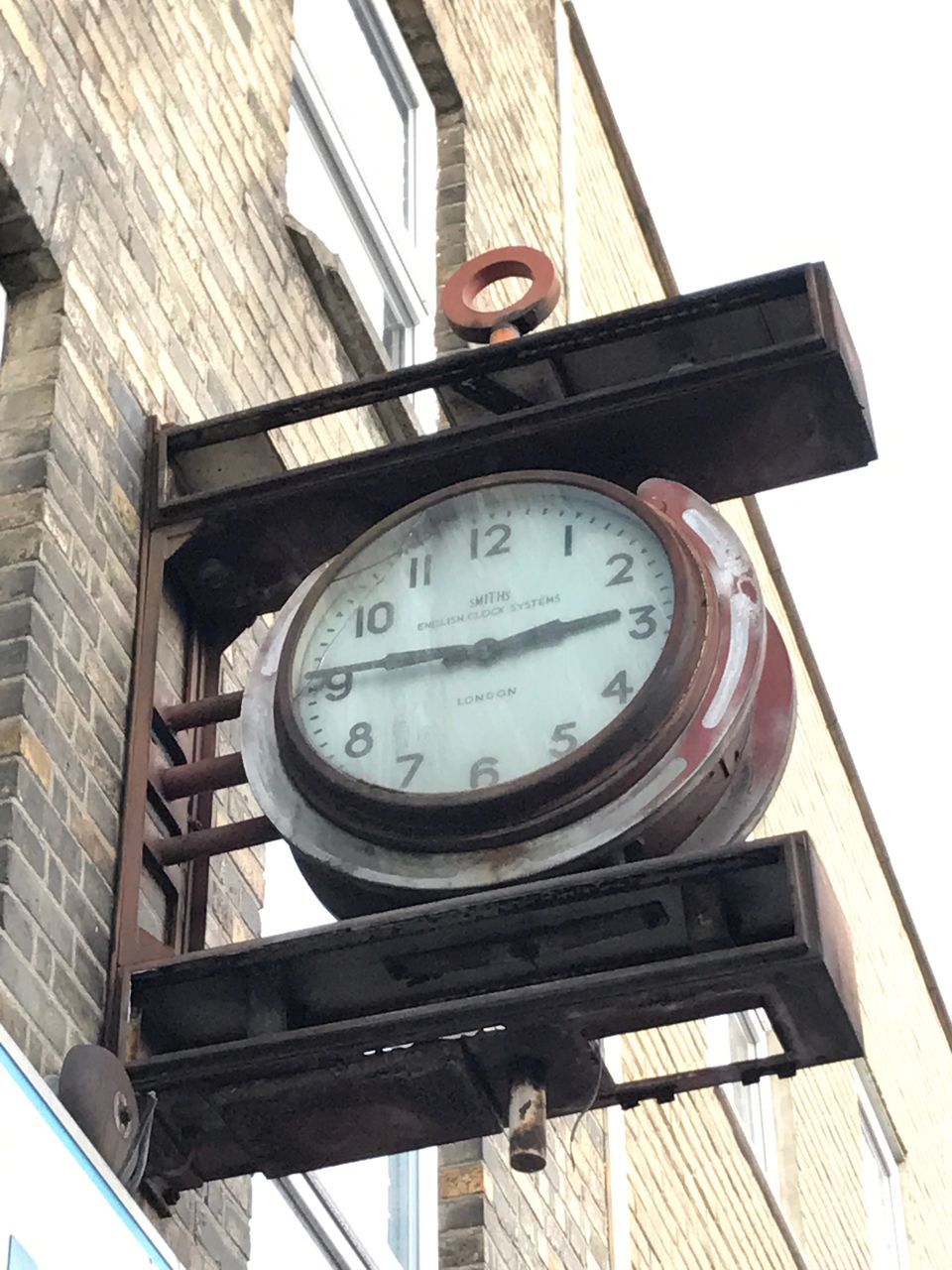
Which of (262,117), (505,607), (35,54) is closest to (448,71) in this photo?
(262,117)

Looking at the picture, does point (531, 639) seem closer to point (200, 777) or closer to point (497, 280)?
point (200, 777)

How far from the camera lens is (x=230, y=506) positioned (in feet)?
18.1

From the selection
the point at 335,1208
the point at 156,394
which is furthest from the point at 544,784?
the point at 335,1208

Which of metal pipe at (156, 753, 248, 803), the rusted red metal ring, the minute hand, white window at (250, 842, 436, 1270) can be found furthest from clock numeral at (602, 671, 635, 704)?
white window at (250, 842, 436, 1270)

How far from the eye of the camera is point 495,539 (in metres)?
5.17

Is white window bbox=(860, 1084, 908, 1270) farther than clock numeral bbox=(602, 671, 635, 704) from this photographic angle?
Yes

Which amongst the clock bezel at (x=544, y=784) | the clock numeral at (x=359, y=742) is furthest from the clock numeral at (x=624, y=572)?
the clock numeral at (x=359, y=742)

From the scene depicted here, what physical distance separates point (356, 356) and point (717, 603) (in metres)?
2.87

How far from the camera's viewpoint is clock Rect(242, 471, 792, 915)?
4555 mm

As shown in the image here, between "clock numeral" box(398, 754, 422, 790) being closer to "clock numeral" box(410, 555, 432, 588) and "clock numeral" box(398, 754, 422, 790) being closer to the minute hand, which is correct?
the minute hand

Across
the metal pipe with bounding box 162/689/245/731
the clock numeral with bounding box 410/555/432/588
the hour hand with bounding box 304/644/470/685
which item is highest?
the clock numeral with bounding box 410/555/432/588

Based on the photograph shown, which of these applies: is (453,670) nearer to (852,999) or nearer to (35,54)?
(852,999)

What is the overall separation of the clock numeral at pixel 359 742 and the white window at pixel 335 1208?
1.20 meters

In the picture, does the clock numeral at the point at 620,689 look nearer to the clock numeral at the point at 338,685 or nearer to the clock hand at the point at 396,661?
the clock hand at the point at 396,661
